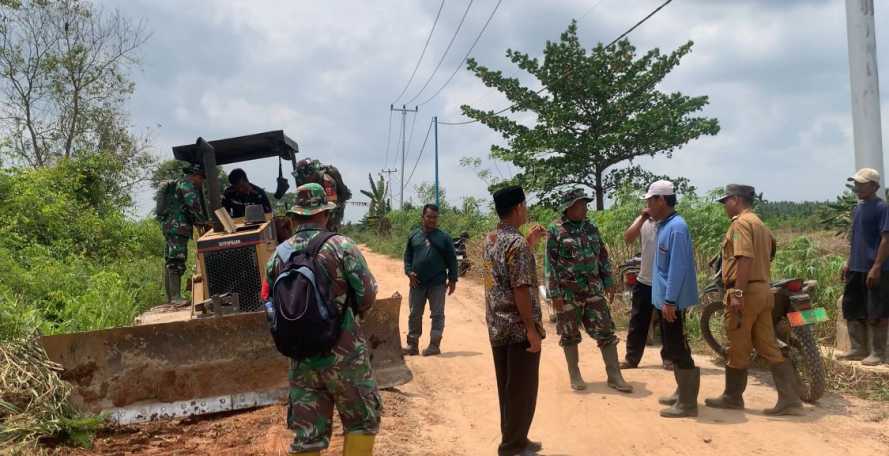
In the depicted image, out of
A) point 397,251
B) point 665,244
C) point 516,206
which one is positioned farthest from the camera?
point 397,251

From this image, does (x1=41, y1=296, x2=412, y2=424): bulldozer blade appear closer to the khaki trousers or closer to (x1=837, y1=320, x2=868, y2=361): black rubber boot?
the khaki trousers

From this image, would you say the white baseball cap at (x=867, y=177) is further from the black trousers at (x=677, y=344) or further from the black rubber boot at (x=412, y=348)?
the black rubber boot at (x=412, y=348)

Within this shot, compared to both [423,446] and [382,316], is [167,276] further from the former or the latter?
[423,446]

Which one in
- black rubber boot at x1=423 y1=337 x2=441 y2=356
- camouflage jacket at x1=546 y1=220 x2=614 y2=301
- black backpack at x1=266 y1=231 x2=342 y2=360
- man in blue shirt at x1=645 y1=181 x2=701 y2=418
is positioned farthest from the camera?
black rubber boot at x1=423 y1=337 x2=441 y2=356

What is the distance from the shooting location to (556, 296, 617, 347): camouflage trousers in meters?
6.19

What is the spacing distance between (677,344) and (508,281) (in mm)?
1800

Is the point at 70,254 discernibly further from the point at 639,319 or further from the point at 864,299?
the point at 864,299

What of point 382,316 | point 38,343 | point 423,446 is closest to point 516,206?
point 423,446

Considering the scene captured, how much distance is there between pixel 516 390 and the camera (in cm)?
432

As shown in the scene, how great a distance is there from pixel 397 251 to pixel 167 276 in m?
17.9

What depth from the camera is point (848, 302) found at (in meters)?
7.03

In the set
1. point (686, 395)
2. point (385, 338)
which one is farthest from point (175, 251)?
point (686, 395)

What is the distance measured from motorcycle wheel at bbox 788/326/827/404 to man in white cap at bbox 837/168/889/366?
159 centimetres

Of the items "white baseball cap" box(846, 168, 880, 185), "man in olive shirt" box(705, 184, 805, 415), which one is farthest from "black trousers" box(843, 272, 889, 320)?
"man in olive shirt" box(705, 184, 805, 415)
